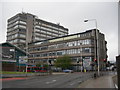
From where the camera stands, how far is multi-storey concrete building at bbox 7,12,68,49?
359 feet

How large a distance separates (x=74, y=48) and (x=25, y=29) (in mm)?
42971

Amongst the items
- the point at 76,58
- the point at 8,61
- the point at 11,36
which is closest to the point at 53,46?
the point at 76,58

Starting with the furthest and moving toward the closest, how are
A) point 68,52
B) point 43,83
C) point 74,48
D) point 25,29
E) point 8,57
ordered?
point 25,29
point 68,52
point 74,48
point 8,57
point 43,83

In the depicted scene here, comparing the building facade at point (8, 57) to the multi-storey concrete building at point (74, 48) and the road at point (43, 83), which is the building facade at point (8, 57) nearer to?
the road at point (43, 83)

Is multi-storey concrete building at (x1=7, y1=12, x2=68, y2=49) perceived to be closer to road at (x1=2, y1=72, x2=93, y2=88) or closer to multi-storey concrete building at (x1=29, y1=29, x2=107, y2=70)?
multi-storey concrete building at (x1=29, y1=29, x2=107, y2=70)

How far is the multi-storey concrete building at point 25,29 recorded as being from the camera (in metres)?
109

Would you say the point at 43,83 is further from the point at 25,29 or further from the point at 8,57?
the point at 25,29

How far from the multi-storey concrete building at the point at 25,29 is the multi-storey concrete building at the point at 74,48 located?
10015mm

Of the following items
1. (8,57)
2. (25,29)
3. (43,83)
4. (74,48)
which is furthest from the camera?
(25,29)

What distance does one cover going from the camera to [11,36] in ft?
382

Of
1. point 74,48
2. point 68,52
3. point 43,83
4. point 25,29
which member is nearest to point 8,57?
point 43,83

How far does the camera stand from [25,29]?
11181 centimetres

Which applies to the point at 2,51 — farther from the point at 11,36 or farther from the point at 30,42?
the point at 11,36

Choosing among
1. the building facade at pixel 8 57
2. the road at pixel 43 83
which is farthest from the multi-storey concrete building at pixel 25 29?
the road at pixel 43 83
